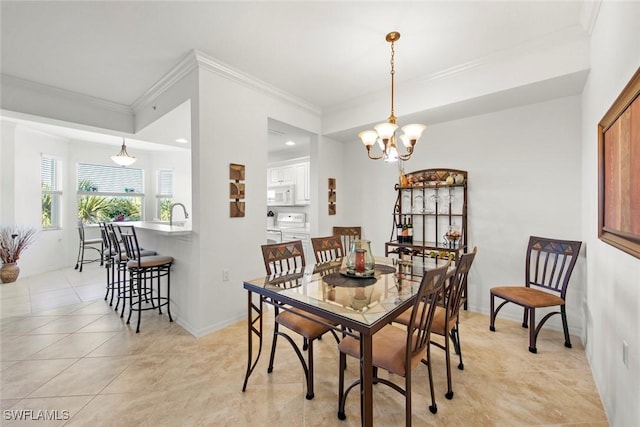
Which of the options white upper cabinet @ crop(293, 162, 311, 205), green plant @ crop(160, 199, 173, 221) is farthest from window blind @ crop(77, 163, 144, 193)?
white upper cabinet @ crop(293, 162, 311, 205)

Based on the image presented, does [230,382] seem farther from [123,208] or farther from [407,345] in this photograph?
[123,208]

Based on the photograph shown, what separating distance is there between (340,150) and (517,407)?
380cm

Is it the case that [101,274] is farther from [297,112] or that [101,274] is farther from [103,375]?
[297,112]

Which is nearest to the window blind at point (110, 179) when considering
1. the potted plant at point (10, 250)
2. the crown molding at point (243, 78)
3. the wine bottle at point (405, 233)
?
the potted plant at point (10, 250)

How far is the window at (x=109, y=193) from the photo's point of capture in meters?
6.00

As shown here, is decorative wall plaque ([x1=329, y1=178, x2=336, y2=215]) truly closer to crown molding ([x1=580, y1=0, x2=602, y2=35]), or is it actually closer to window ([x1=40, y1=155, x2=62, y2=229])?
crown molding ([x1=580, y1=0, x2=602, y2=35])

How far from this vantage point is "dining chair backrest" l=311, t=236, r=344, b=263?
9.07 feet

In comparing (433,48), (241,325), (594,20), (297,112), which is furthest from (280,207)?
(594,20)

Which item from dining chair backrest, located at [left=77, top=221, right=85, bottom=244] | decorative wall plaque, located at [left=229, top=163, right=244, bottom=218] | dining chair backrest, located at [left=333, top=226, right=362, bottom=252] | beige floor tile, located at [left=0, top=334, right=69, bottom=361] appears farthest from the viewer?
dining chair backrest, located at [left=77, top=221, right=85, bottom=244]

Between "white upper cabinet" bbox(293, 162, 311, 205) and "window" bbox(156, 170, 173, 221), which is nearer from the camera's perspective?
"white upper cabinet" bbox(293, 162, 311, 205)

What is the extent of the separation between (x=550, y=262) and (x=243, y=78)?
3.93m

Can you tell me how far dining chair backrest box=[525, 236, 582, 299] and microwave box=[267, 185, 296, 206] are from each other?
4086 millimetres

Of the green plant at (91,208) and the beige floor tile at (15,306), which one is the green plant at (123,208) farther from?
the beige floor tile at (15,306)

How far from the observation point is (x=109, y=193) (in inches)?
250
